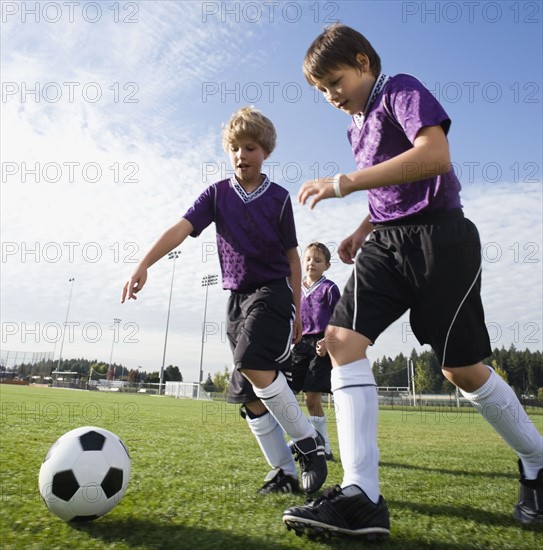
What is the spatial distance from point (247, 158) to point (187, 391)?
174 ft

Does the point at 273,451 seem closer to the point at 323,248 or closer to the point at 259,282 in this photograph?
the point at 259,282

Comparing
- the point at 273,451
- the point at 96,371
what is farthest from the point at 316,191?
the point at 96,371

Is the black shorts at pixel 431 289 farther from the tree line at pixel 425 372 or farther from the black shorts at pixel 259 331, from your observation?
the tree line at pixel 425 372

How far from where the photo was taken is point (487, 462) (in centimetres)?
528

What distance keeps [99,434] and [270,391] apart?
1.05 meters

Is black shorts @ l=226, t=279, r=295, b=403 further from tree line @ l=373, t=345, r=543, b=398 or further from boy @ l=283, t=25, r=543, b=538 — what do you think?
tree line @ l=373, t=345, r=543, b=398

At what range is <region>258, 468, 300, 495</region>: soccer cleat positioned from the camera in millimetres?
3039

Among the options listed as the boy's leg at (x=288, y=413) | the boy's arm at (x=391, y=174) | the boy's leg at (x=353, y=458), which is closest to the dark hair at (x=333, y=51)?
the boy's arm at (x=391, y=174)

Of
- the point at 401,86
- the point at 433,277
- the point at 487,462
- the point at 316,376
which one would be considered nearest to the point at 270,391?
the point at 433,277

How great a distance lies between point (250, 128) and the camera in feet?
11.1

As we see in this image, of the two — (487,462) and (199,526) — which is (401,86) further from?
(487,462)

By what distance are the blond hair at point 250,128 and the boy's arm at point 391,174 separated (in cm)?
148

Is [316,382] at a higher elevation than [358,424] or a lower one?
higher

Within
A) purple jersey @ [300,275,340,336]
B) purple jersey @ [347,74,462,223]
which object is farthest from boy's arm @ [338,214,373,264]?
purple jersey @ [300,275,340,336]
